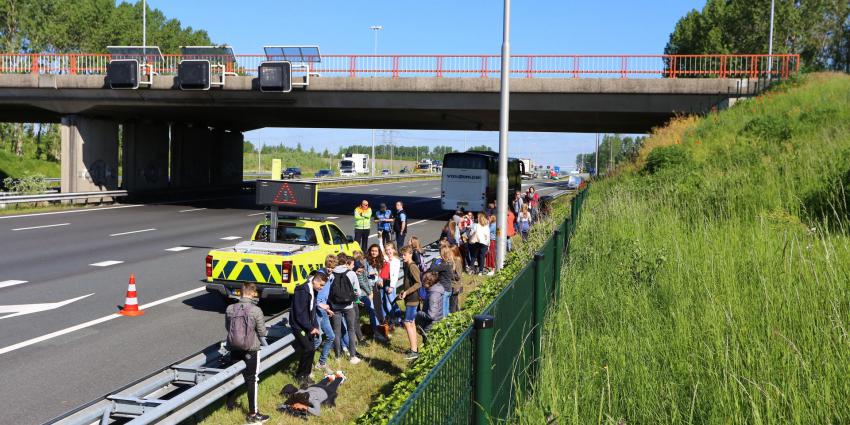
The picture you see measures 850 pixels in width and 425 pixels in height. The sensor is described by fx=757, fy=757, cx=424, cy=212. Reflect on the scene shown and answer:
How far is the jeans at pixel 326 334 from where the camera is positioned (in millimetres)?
10273

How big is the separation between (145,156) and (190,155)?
393 centimetres

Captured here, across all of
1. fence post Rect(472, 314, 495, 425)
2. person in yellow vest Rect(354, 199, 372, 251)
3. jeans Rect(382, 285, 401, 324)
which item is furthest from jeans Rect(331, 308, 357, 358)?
person in yellow vest Rect(354, 199, 372, 251)

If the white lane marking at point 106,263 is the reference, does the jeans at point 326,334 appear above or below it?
above

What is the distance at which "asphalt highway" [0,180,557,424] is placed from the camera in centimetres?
950

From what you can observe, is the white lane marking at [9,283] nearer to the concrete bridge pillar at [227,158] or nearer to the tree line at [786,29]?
the concrete bridge pillar at [227,158]

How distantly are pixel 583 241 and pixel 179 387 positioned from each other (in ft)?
20.3

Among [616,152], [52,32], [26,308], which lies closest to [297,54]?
[26,308]

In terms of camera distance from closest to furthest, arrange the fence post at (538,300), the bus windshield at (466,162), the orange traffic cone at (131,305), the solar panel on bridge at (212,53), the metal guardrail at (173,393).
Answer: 1. the fence post at (538,300)
2. the metal guardrail at (173,393)
3. the orange traffic cone at (131,305)
4. the solar panel on bridge at (212,53)
5. the bus windshield at (466,162)

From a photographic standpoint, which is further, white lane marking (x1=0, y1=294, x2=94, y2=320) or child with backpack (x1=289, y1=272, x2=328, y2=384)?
white lane marking (x1=0, y1=294, x2=94, y2=320)

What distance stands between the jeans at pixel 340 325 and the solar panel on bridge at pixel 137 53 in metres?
25.8

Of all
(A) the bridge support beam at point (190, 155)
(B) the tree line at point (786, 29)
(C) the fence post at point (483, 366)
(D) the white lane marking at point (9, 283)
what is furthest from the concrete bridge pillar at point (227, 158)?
(B) the tree line at point (786, 29)

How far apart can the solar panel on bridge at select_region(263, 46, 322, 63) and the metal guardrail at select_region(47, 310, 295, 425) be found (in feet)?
77.3

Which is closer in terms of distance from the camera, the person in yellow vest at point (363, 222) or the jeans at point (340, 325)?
the jeans at point (340, 325)

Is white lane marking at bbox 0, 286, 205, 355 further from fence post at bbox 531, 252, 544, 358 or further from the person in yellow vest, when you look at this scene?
fence post at bbox 531, 252, 544, 358
